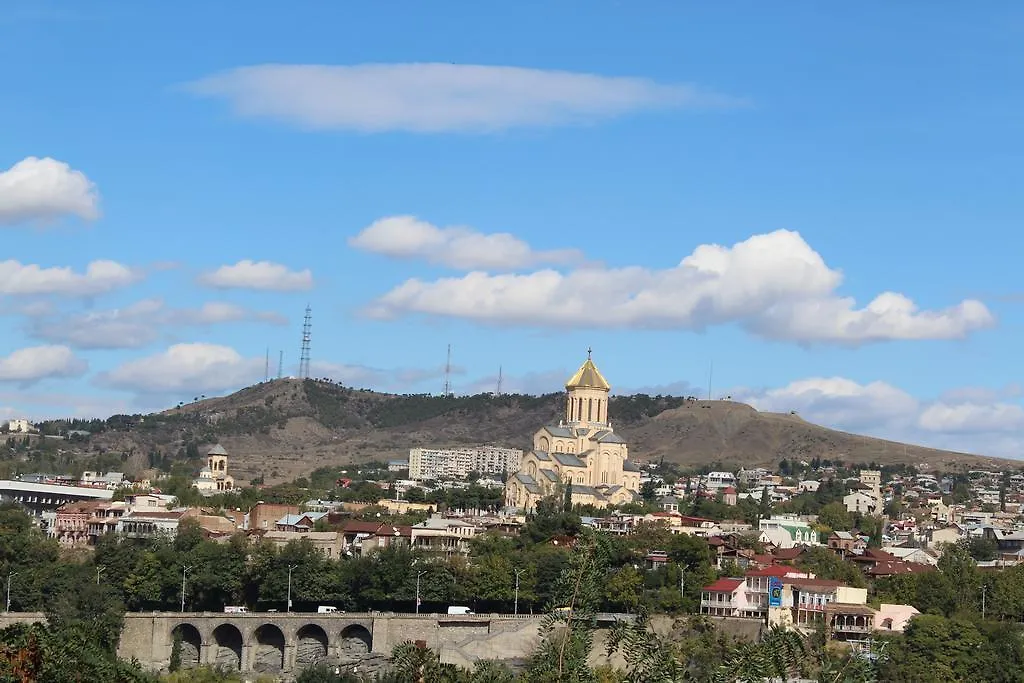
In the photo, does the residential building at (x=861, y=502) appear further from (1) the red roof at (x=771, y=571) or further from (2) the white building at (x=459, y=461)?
(1) the red roof at (x=771, y=571)

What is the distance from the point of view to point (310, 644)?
7956cm

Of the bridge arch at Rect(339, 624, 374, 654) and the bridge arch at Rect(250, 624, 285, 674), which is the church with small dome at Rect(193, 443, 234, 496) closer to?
the bridge arch at Rect(250, 624, 285, 674)

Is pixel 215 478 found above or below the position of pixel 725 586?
above

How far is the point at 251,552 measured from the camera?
86375 millimetres

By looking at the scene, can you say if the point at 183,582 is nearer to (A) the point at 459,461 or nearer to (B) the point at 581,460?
(B) the point at 581,460

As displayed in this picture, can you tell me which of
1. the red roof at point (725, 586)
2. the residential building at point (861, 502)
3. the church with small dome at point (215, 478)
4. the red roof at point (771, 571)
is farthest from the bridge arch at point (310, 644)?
the residential building at point (861, 502)

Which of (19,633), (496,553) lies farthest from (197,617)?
(19,633)

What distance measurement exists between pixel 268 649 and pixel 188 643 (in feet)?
10.8

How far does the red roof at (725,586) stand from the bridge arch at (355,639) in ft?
45.5

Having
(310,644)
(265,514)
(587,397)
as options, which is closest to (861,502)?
(587,397)

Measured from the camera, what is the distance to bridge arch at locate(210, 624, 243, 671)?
259 ft

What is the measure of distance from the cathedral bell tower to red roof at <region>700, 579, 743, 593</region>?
1396 inches

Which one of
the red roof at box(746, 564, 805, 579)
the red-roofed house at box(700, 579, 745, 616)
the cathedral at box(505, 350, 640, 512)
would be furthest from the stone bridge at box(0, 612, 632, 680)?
the cathedral at box(505, 350, 640, 512)

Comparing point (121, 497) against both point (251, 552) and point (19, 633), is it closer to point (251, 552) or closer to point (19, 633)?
point (251, 552)
